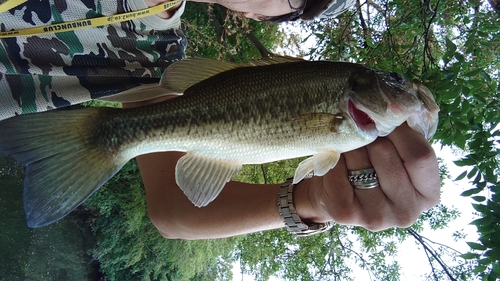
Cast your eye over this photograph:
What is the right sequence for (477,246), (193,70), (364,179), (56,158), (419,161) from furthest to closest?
(477,246), (193,70), (56,158), (364,179), (419,161)

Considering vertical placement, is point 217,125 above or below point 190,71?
below

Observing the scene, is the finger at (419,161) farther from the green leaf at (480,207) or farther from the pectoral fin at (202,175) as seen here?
the green leaf at (480,207)

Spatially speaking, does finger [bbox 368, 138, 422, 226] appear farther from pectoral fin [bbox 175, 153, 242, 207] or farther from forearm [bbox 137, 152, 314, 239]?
pectoral fin [bbox 175, 153, 242, 207]

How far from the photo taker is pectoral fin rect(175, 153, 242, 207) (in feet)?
5.15

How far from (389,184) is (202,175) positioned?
75 cm

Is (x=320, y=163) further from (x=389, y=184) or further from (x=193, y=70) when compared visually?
(x=193, y=70)

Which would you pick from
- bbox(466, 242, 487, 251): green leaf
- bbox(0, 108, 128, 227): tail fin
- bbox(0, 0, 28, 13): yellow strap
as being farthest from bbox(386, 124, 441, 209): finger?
bbox(0, 0, 28, 13): yellow strap

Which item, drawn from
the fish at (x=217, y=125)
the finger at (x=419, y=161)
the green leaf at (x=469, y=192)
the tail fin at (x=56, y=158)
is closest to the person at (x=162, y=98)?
the finger at (x=419, y=161)

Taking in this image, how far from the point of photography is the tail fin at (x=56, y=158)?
145cm

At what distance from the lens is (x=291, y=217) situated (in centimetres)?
168

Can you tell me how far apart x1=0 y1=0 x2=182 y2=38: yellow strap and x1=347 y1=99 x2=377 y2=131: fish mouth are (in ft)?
3.20

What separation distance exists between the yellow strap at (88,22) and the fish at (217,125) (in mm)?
355

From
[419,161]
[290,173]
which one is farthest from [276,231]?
[419,161]

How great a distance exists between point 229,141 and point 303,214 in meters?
0.48
